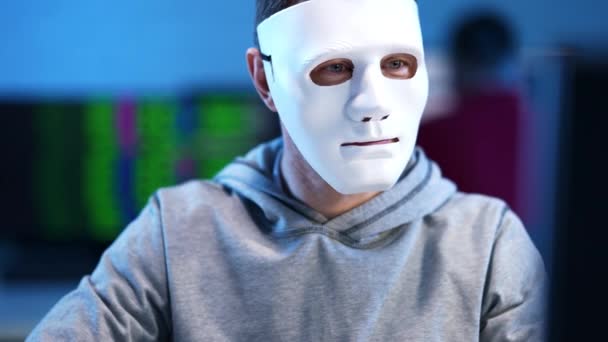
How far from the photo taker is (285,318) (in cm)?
120

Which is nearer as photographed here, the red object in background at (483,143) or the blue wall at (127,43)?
the red object in background at (483,143)

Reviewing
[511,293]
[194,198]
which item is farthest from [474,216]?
[194,198]

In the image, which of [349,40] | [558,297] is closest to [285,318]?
[349,40]

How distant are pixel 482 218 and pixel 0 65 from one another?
229 cm

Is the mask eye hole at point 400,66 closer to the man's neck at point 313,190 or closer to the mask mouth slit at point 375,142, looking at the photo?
the mask mouth slit at point 375,142

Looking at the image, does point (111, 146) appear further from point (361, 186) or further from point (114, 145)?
point (361, 186)

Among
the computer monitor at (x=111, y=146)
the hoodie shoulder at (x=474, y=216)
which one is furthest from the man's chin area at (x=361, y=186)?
the computer monitor at (x=111, y=146)

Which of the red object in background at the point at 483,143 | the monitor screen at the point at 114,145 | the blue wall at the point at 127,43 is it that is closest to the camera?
the red object in background at the point at 483,143

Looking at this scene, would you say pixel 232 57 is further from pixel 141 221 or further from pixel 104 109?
pixel 141 221

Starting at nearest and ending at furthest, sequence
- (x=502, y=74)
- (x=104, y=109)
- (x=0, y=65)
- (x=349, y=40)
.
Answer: (x=349, y=40), (x=502, y=74), (x=104, y=109), (x=0, y=65)

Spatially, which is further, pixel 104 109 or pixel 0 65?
pixel 0 65

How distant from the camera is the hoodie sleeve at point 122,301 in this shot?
3.90ft

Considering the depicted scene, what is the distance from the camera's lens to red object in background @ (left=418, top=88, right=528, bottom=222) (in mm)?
2129

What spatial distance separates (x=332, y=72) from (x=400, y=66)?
0.37 ft
